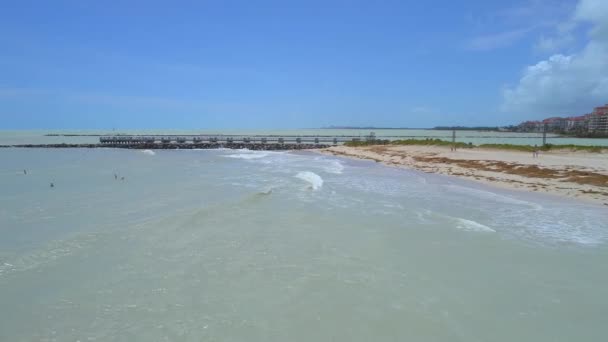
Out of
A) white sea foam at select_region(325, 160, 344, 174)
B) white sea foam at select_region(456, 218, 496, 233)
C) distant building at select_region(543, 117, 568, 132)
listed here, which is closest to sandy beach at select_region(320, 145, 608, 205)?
white sea foam at select_region(325, 160, 344, 174)

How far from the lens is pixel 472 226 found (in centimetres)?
898

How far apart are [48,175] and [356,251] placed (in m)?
21.2

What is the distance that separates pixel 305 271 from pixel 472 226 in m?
4.89

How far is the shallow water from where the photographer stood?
454cm

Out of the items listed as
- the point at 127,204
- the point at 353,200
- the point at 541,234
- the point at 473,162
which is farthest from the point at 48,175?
the point at 473,162

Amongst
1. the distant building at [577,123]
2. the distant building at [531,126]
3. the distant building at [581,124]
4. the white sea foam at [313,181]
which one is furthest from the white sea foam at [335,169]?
the distant building at [531,126]

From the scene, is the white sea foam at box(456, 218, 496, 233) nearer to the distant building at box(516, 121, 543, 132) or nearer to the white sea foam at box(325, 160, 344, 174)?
the white sea foam at box(325, 160, 344, 174)

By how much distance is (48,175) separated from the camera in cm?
2138

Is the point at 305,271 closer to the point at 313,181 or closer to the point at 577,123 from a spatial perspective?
the point at 313,181

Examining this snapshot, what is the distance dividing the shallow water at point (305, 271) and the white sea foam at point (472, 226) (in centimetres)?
5

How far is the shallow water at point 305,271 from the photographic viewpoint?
4.54 m

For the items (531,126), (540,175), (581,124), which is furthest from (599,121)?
(540,175)

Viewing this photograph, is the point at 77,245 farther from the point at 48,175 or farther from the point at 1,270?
the point at 48,175

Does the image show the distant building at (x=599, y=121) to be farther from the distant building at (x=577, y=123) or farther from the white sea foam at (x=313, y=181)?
the white sea foam at (x=313, y=181)
